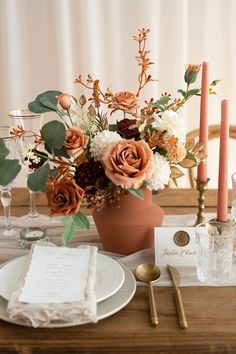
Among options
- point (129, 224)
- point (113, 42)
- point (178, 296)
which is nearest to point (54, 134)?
point (129, 224)

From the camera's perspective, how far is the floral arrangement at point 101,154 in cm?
104

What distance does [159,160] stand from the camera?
110cm

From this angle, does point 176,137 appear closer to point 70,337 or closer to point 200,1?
point 70,337

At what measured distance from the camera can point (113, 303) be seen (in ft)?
3.17

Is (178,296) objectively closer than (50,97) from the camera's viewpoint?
Yes

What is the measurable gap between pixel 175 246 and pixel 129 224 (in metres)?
0.11

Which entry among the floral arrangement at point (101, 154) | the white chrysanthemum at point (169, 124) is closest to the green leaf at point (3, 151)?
the floral arrangement at point (101, 154)

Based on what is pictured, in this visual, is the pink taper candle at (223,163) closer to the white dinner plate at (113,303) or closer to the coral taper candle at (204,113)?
the coral taper candle at (204,113)

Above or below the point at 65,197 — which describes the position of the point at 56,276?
below

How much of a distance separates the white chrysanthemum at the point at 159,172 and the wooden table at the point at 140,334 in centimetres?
25

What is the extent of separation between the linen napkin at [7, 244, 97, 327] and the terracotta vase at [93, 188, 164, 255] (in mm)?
144

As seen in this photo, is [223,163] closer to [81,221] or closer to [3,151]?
[81,221]

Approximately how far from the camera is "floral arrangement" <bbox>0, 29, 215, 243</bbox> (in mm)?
1038

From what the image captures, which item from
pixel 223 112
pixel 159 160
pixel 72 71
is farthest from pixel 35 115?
pixel 72 71
